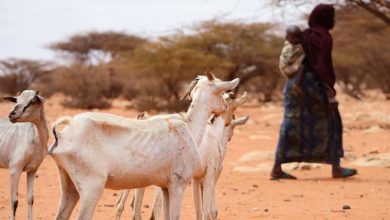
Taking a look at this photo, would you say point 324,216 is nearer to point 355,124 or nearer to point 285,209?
point 285,209

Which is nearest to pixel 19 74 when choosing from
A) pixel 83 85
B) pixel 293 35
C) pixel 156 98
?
pixel 83 85

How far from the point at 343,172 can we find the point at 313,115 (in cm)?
105

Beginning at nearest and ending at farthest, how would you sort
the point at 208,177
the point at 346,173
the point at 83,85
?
1. the point at 208,177
2. the point at 346,173
3. the point at 83,85

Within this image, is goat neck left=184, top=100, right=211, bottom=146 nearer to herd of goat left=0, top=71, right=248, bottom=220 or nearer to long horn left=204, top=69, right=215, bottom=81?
herd of goat left=0, top=71, right=248, bottom=220

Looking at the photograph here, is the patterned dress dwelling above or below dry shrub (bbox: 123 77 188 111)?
above

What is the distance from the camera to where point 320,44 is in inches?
438

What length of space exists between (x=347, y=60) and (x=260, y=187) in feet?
81.9

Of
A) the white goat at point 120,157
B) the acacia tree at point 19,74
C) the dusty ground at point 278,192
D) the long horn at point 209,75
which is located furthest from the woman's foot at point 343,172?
the acacia tree at point 19,74

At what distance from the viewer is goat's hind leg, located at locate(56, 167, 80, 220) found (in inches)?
211

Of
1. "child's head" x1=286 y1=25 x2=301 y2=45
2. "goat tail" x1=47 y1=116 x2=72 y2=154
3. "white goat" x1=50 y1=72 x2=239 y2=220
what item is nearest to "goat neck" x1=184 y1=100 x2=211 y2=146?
"white goat" x1=50 y1=72 x2=239 y2=220

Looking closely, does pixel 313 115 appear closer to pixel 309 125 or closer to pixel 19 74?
pixel 309 125

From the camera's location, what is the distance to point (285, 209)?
8.40 meters

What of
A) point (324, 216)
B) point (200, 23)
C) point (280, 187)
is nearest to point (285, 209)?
point (324, 216)

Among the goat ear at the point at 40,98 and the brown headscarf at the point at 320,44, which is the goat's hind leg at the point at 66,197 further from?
the brown headscarf at the point at 320,44
